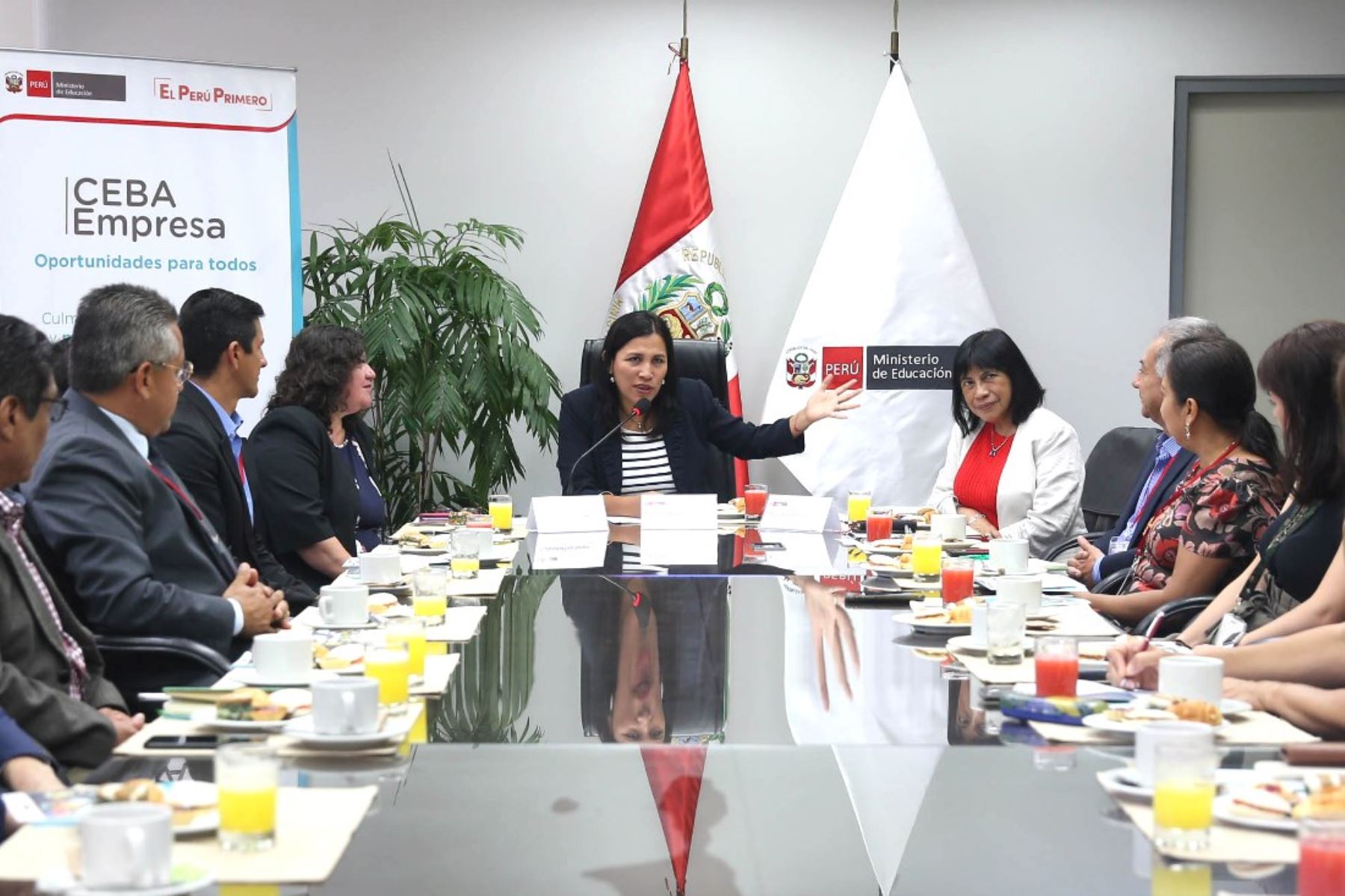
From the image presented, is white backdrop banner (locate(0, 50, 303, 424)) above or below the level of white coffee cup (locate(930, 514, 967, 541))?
above

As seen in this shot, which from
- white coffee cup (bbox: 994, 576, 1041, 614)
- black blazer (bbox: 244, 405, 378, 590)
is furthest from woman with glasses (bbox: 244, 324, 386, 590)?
white coffee cup (bbox: 994, 576, 1041, 614)

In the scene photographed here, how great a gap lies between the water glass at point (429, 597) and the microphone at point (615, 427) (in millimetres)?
1950

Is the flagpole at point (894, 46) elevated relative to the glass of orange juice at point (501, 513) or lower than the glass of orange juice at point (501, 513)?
elevated

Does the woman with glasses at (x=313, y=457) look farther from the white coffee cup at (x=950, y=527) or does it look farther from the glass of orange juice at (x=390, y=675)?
the glass of orange juice at (x=390, y=675)

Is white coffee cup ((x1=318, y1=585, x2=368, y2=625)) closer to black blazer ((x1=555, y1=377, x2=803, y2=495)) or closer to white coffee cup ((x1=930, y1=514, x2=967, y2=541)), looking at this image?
white coffee cup ((x1=930, y1=514, x2=967, y2=541))

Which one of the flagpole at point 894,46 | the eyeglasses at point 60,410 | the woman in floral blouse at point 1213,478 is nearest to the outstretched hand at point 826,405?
the woman in floral blouse at point 1213,478

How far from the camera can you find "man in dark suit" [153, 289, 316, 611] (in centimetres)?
321

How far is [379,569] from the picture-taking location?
2914 mm

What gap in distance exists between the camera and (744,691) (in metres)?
2.07

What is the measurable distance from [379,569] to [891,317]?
3.54m

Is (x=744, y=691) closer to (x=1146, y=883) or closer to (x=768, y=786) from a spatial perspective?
(x=768, y=786)

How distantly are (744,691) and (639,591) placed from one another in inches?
37.2

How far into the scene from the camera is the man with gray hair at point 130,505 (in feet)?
8.36

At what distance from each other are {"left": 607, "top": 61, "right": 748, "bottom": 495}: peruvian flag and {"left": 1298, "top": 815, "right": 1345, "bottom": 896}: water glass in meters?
4.94
